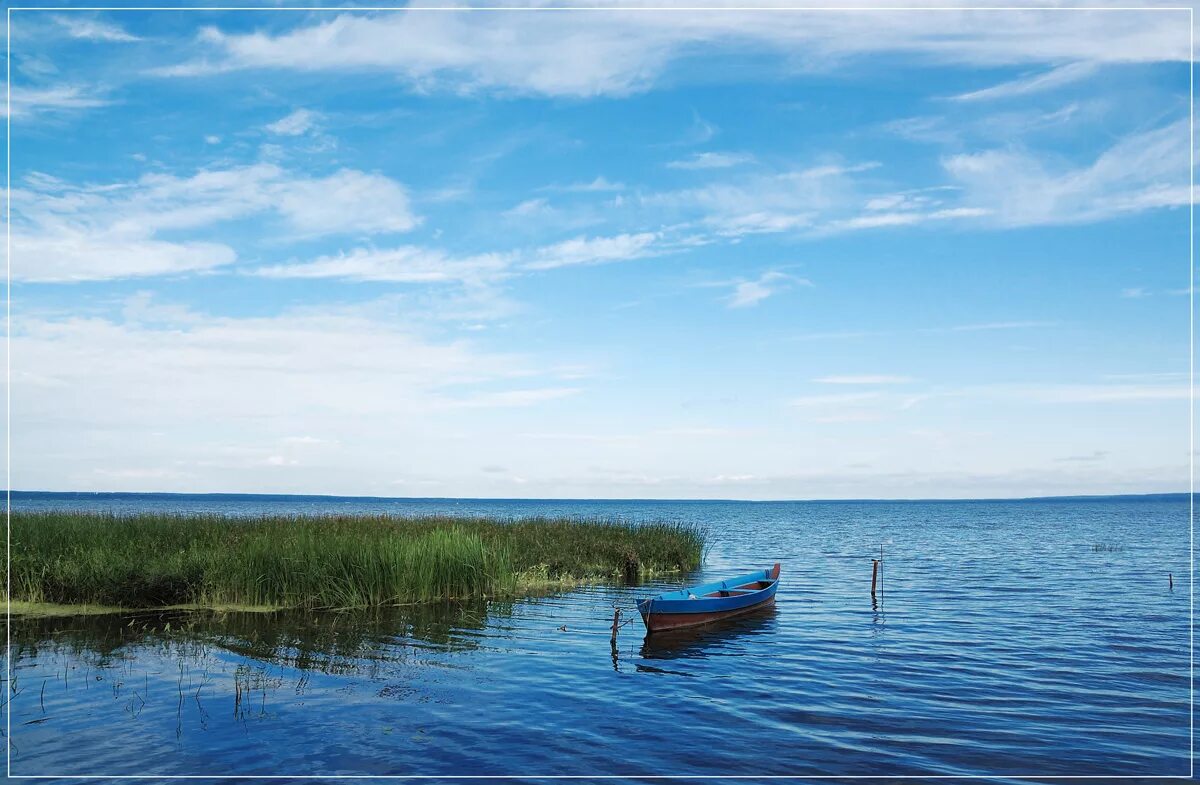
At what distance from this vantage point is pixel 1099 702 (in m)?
14.7

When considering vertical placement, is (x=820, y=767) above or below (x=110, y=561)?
below

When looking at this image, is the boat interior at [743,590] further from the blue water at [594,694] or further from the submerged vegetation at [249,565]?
the submerged vegetation at [249,565]

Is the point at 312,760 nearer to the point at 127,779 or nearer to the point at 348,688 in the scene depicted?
the point at 127,779

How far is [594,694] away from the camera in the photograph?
14.4m

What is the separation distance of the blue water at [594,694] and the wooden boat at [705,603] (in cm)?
48

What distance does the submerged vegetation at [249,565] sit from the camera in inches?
821

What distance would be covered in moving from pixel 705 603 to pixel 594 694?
7365 mm

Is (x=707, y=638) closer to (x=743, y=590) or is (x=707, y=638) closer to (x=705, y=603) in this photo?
(x=705, y=603)

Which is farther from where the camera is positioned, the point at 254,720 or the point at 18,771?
the point at 254,720

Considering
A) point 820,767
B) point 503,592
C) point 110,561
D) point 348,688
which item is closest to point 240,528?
point 110,561

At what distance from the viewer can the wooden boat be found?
19750mm

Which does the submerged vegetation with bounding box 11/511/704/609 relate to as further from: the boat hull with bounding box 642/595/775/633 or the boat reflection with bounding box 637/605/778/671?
the boat reflection with bounding box 637/605/778/671

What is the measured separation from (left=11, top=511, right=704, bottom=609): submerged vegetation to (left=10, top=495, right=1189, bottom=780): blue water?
1136 millimetres

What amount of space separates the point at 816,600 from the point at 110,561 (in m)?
21.9
